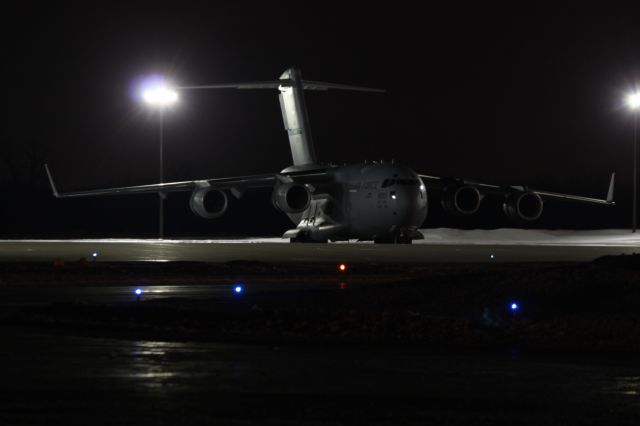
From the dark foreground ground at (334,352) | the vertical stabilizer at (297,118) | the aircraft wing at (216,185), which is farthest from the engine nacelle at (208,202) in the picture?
the dark foreground ground at (334,352)

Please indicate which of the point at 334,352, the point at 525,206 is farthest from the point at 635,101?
→ the point at 334,352

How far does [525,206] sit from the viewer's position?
5072 cm

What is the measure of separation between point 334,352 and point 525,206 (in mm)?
40070

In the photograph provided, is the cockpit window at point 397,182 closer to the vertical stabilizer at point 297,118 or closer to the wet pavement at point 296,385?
the vertical stabilizer at point 297,118

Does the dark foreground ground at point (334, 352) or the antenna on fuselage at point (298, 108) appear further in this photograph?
the antenna on fuselage at point (298, 108)

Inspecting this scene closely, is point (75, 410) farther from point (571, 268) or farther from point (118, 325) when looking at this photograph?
point (571, 268)

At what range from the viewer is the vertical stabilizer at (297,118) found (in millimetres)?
55875

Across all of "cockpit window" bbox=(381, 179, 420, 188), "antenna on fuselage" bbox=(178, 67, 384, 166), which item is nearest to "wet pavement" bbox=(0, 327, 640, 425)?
"cockpit window" bbox=(381, 179, 420, 188)

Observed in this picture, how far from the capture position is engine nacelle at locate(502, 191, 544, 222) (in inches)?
1984

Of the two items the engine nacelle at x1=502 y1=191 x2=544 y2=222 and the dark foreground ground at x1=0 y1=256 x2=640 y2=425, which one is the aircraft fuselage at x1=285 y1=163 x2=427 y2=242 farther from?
the dark foreground ground at x1=0 y1=256 x2=640 y2=425

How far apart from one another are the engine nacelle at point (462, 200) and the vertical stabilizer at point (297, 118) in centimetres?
801

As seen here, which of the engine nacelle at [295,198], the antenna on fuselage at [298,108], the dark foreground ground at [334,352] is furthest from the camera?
the antenna on fuselage at [298,108]

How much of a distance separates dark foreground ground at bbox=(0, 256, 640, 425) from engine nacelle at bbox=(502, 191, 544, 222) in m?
30.4

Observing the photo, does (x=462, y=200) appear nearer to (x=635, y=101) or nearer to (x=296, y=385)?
(x=635, y=101)
